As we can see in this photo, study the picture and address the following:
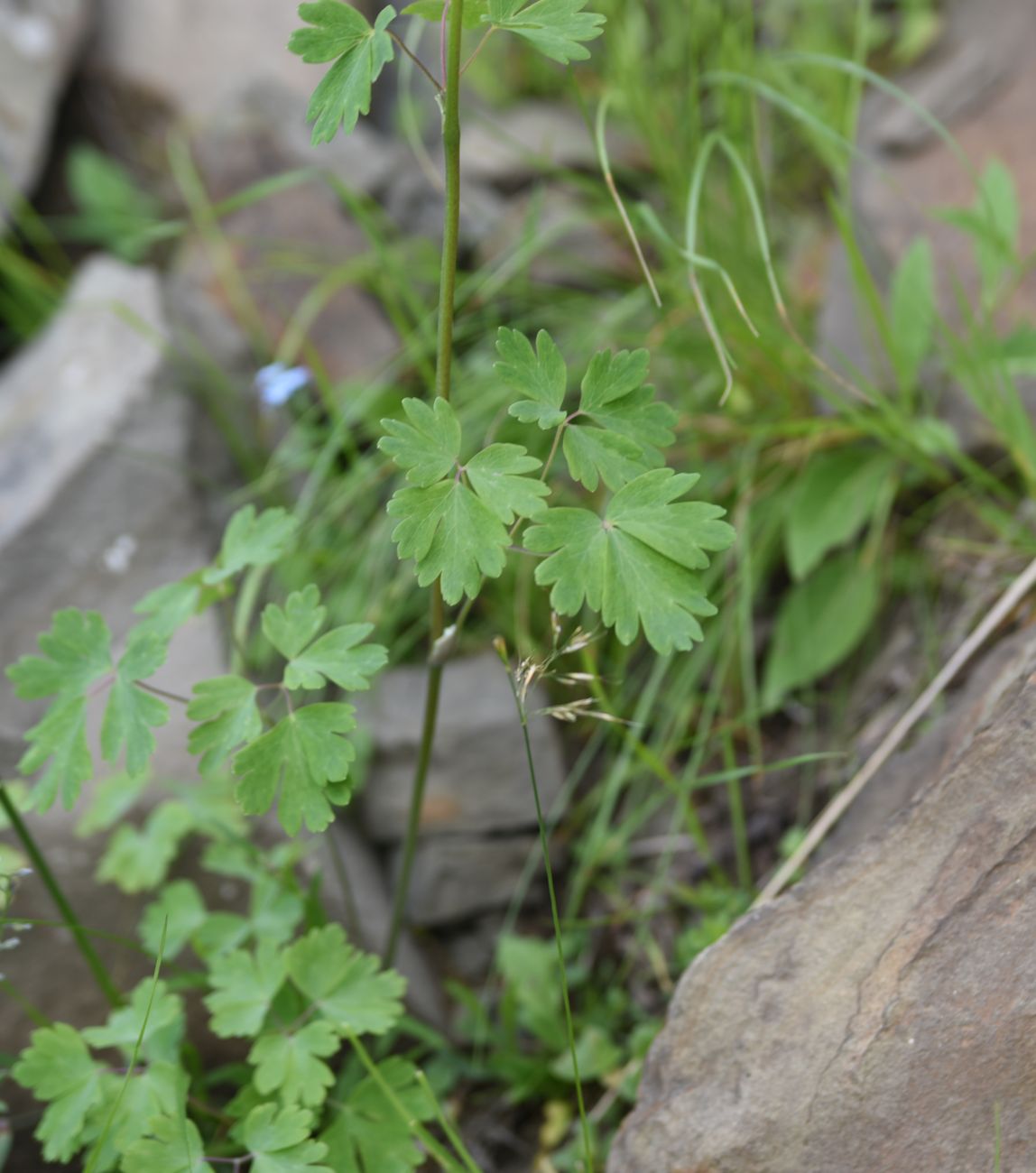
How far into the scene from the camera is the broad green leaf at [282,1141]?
116 cm

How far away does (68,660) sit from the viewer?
1266 mm

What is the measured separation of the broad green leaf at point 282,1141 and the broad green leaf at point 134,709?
40cm

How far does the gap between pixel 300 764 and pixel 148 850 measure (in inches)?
25.2

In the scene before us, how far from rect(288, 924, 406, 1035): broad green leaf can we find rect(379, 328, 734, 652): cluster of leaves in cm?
55

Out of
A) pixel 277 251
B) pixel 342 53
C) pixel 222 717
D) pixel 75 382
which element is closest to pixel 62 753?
pixel 222 717

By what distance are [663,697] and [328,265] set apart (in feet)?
4.53

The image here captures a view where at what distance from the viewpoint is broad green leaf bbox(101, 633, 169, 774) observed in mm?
1191

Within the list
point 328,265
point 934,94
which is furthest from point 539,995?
point 934,94

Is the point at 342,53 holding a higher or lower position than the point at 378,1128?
higher

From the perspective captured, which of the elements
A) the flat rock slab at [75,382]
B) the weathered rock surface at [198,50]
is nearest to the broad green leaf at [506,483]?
the flat rock slab at [75,382]

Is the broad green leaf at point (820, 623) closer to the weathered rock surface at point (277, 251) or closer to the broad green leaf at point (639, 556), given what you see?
the broad green leaf at point (639, 556)

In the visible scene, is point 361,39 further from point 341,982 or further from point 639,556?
point 341,982

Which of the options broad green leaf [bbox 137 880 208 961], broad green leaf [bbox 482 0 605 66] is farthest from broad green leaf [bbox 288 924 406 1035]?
broad green leaf [bbox 482 0 605 66]

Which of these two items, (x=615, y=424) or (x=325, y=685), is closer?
(x=615, y=424)
